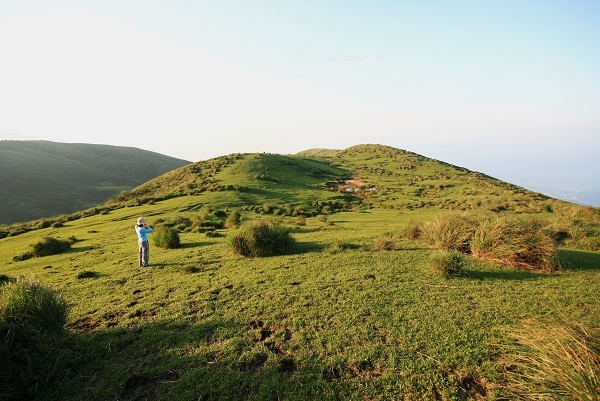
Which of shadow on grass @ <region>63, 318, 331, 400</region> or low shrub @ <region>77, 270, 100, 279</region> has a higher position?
shadow on grass @ <region>63, 318, 331, 400</region>

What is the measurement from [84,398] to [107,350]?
1.41 meters

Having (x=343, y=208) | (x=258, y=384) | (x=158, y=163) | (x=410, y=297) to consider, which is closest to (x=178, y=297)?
(x=258, y=384)

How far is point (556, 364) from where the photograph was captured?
4.65m

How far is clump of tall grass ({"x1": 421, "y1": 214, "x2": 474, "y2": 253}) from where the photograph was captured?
44.0ft

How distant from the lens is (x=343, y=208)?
41.2 m

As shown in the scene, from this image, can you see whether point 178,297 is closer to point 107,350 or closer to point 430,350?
point 107,350

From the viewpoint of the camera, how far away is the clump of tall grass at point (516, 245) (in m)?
10.9

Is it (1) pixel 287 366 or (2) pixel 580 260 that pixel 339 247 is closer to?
(1) pixel 287 366

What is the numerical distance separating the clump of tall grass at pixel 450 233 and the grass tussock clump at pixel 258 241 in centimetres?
678

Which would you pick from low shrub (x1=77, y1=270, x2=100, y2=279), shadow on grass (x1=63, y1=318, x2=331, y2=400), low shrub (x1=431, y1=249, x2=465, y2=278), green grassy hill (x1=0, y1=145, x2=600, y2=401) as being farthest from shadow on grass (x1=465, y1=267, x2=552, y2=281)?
low shrub (x1=77, y1=270, x2=100, y2=279)

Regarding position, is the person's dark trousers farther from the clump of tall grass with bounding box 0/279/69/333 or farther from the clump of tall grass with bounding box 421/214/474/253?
the clump of tall grass with bounding box 421/214/474/253

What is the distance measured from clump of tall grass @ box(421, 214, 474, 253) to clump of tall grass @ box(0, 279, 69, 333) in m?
13.6

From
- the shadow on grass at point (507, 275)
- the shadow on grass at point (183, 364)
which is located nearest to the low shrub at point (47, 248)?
the shadow on grass at point (183, 364)

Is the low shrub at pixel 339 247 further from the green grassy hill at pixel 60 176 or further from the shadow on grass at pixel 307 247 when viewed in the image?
the green grassy hill at pixel 60 176
